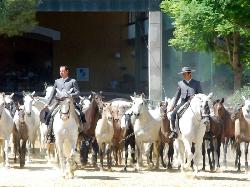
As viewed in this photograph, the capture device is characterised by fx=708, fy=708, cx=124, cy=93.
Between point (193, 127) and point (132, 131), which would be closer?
point (193, 127)

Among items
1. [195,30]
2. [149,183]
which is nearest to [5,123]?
[149,183]

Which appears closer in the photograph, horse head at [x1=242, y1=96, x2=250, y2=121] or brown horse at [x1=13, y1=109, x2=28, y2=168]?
horse head at [x1=242, y1=96, x2=250, y2=121]

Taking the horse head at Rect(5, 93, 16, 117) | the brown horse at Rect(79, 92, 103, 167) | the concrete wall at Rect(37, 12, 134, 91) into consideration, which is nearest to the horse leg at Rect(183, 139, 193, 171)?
the brown horse at Rect(79, 92, 103, 167)

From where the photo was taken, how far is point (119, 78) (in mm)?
50094

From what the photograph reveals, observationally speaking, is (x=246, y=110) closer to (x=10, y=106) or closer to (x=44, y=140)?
(x=44, y=140)

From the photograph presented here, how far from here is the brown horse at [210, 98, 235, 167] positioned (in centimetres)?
2153

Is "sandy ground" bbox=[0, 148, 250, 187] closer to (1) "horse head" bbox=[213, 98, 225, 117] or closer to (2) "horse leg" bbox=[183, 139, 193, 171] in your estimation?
(2) "horse leg" bbox=[183, 139, 193, 171]

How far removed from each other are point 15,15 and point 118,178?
1169cm

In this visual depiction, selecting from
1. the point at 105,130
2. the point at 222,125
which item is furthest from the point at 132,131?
the point at 222,125

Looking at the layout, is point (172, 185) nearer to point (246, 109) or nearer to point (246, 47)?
point (246, 109)

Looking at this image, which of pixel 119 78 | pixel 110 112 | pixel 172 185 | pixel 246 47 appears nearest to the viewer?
pixel 172 185

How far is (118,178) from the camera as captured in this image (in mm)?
18391

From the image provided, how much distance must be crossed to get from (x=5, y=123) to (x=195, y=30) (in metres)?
11.5

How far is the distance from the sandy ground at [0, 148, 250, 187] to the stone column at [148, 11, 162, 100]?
16205mm
